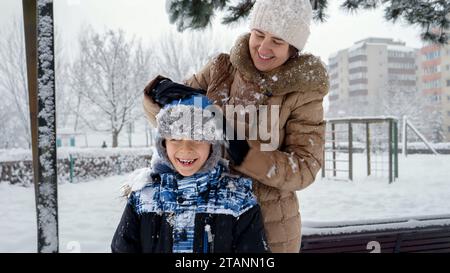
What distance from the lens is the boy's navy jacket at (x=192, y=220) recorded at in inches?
60.3

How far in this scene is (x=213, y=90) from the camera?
Result: 6.03 ft

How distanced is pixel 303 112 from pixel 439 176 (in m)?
12.1

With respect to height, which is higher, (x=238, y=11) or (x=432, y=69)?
(x=432, y=69)

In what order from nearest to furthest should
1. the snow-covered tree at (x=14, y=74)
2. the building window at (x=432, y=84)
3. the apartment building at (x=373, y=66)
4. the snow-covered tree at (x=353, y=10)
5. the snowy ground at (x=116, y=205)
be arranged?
1. the snow-covered tree at (x=353, y=10)
2. the snowy ground at (x=116, y=205)
3. the snow-covered tree at (x=14, y=74)
4. the building window at (x=432, y=84)
5. the apartment building at (x=373, y=66)

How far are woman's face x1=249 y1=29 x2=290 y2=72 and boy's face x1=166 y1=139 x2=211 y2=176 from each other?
0.47m

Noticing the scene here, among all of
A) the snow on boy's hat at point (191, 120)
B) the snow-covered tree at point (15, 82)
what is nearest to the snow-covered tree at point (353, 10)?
the snow on boy's hat at point (191, 120)

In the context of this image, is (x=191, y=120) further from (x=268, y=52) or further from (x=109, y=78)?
(x=109, y=78)

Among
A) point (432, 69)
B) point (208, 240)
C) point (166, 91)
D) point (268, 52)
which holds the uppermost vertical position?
point (432, 69)

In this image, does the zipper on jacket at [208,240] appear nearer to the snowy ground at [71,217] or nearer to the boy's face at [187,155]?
the boy's face at [187,155]

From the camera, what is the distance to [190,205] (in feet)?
5.08

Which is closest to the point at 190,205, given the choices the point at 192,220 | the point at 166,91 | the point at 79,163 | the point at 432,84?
the point at 192,220

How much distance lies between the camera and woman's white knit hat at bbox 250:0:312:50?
1.76 m

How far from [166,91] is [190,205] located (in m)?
0.47
